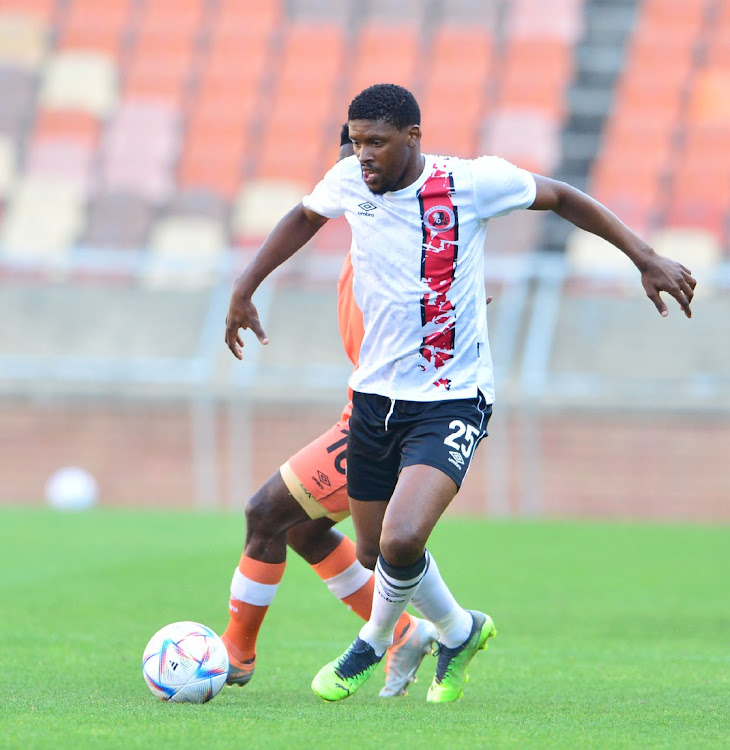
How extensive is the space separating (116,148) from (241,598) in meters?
14.7

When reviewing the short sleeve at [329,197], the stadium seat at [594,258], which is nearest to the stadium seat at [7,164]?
the stadium seat at [594,258]

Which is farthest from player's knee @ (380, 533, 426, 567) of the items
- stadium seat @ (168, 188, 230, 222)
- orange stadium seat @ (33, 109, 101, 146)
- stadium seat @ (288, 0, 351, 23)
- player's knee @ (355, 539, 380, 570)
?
stadium seat @ (288, 0, 351, 23)

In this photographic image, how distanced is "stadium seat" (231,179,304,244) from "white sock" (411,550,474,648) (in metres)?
12.4

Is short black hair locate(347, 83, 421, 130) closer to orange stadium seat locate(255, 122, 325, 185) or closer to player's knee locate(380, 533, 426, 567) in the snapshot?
player's knee locate(380, 533, 426, 567)

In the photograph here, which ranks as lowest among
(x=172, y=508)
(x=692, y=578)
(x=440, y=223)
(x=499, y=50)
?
(x=172, y=508)

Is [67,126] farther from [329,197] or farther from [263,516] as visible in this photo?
[329,197]

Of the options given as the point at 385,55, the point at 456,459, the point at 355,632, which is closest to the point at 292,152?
the point at 385,55

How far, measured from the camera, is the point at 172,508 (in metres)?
15.5

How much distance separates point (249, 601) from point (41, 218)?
13.1m

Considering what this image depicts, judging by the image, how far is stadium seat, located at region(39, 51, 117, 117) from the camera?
20047 mm

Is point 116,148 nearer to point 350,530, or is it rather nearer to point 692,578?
point 350,530

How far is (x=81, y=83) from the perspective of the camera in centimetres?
2033

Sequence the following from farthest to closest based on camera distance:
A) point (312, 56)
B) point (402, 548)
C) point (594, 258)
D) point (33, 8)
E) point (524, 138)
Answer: point (33, 8), point (312, 56), point (524, 138), point (594, 258), point (402, 548)

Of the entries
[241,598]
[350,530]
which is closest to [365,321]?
[241,598]
